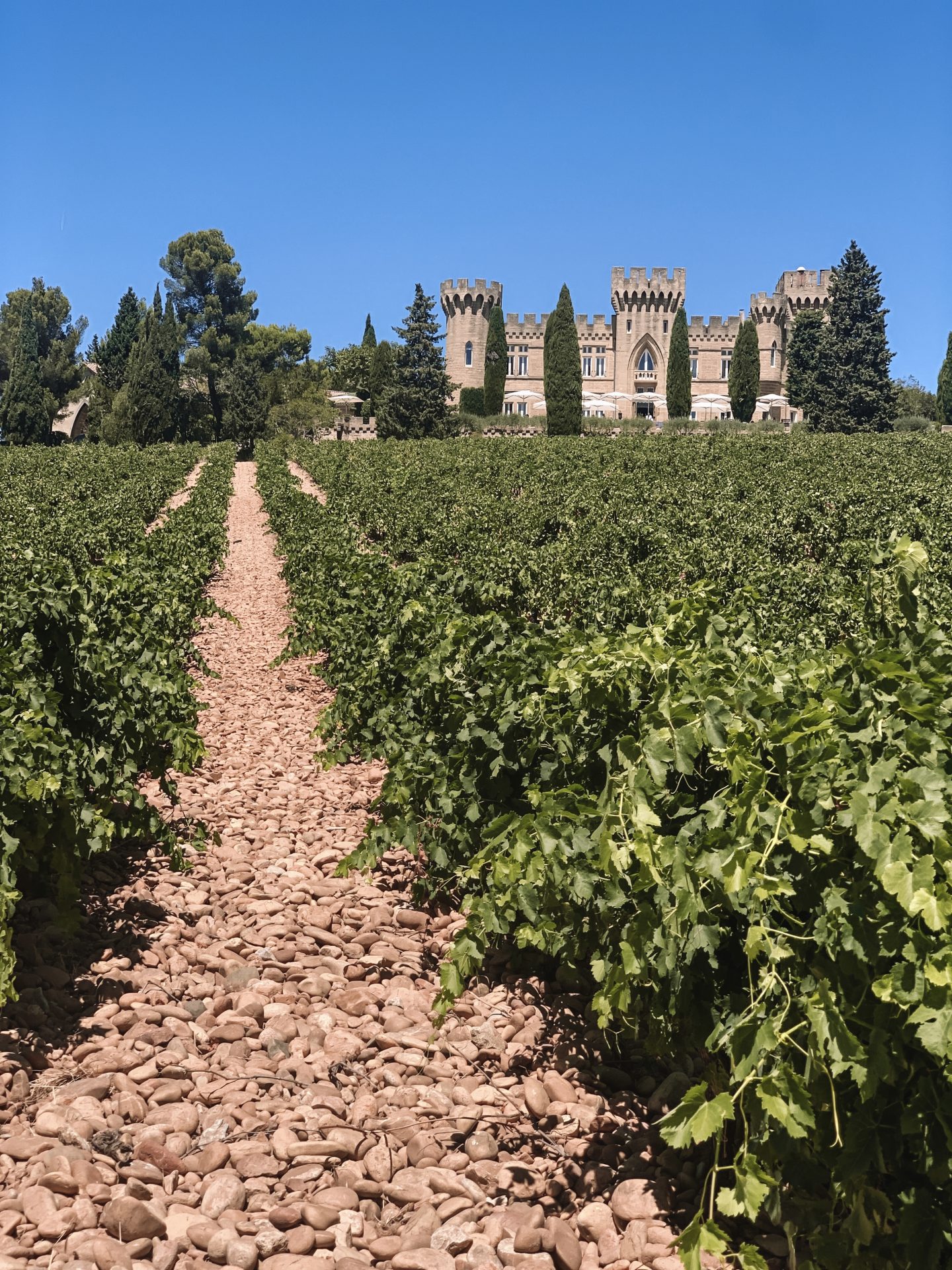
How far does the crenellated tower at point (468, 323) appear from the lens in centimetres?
6806

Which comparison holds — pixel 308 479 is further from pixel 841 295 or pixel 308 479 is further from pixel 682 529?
pixel 841 295

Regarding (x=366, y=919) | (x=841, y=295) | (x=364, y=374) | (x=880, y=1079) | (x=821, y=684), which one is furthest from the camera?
(x=364, y=374)

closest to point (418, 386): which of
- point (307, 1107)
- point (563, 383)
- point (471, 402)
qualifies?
point (563, 383)

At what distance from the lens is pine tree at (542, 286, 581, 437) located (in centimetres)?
5072

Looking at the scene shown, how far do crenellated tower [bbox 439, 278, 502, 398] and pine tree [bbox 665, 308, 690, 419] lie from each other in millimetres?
14235

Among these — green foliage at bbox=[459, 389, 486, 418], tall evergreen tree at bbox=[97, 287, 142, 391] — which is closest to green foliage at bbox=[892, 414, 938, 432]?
green foliage at bbox=[459, 389, 486, 418]

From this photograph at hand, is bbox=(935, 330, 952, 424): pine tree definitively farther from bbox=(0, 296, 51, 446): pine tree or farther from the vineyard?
the vineyard

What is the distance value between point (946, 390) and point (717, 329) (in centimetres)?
1531

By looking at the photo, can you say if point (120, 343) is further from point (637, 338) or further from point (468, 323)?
point (637, 338)

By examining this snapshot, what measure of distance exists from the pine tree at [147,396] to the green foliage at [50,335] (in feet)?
68.4

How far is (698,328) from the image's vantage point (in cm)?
7050

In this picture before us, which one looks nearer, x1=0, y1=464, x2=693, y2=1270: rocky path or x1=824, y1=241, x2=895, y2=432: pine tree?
x1=0, y1=464, x2=693, y2=1270: rocky path

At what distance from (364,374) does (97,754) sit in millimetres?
66306

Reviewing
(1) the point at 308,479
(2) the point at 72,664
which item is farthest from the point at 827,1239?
(1) the point at 308,479
